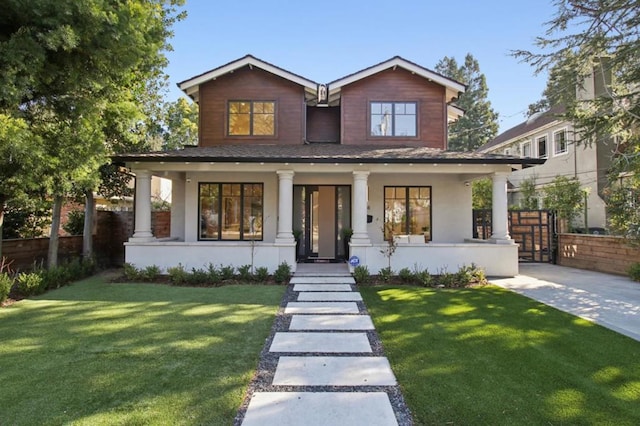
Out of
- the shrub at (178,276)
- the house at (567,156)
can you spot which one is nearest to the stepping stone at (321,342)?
the shrub at (178,276)

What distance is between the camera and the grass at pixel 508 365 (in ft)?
9.94

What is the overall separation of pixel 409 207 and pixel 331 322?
7.08 m

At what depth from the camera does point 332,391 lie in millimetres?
3416

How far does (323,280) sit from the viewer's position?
8969 mm

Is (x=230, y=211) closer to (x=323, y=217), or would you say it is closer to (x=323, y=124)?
(x=323, y=217)

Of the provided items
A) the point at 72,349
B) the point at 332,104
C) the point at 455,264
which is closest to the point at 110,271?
the point at 72,349

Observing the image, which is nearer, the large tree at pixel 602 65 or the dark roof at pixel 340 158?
the large tree at pixel 602 65

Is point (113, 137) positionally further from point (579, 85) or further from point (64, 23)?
point (579, 85)

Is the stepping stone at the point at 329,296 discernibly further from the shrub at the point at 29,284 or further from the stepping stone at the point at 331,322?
the shrub at the point at 29,284

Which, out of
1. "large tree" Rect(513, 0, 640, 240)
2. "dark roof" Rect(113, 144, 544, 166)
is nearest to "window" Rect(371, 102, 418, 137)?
"dark roof" Rect(113, 144, 544, 166)

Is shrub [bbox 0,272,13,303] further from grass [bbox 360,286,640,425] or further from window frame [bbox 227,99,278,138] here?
window frame [bbox 227,99,278,138]

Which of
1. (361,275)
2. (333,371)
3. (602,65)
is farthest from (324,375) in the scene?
(602,65)

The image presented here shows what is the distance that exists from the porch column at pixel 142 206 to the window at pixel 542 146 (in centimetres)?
2120

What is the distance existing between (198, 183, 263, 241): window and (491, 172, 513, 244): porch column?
277 inches
